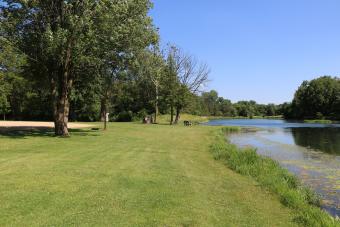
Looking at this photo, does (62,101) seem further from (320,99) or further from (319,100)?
(319,100)

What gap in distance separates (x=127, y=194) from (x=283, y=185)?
16.3ft

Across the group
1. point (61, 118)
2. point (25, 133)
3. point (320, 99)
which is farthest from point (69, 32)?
point (320, 99)

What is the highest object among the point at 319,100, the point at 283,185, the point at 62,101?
the point at 319,100

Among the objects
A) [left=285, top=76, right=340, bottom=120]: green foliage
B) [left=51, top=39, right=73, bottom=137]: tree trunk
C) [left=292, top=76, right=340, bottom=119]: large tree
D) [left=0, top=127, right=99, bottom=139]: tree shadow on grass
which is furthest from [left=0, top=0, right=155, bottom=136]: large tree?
[left=292, top=76, right=340, bottom=119]: large tree

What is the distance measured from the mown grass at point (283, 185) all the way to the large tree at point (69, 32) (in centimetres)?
1120

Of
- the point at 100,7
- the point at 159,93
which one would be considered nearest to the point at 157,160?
the point at 100,7

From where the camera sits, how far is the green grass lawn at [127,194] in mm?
7961

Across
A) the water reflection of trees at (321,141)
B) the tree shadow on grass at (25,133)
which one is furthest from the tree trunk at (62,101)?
the water reflection of trees at (321,141)

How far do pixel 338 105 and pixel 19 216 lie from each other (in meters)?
129

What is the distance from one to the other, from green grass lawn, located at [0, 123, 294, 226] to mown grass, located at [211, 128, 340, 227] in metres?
0.33

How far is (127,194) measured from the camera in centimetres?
987

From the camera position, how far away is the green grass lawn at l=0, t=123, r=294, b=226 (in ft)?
26.1

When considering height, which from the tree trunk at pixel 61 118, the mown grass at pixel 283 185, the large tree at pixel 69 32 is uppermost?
the large tree at pixel 69 32

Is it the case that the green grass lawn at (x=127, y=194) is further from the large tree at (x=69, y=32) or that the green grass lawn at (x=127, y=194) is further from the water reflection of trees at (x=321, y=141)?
the water reflection of trees at (x=321, y=141)
